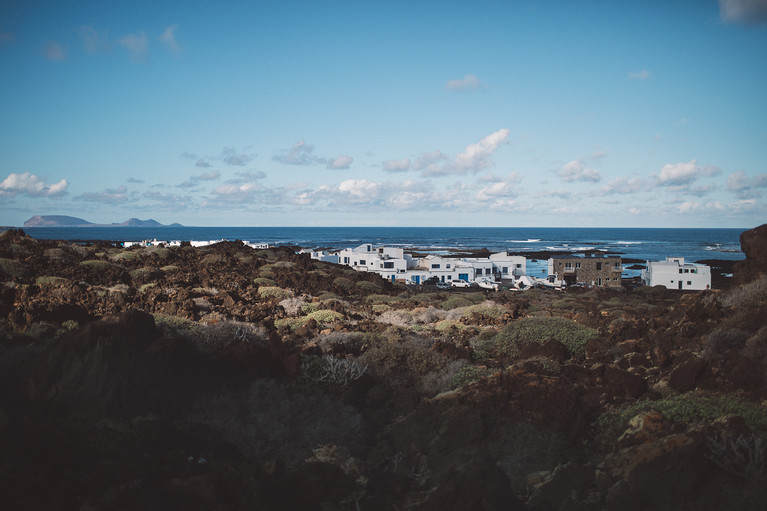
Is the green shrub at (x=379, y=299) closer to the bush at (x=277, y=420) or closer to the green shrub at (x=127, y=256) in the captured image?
the green shrub at (x=127, y=256)

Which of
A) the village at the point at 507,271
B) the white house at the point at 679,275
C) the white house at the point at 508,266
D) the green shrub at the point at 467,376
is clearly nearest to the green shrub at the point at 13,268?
the green shrub at the point at 467,376

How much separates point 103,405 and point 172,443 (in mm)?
1354

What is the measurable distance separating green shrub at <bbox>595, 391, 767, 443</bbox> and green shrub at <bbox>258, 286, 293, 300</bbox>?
592 inches

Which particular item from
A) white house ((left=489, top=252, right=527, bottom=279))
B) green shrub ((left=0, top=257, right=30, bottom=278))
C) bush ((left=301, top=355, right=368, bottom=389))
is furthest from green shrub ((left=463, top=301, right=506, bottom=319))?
white house ((left=489, top=252, right=527, bottom=279))

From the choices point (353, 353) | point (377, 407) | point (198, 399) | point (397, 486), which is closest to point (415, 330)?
point (353, 353)

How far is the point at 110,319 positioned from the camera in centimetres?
895

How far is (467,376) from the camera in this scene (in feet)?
32.7

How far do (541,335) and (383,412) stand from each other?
6.04 m

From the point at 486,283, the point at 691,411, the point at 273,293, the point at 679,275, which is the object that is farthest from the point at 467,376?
the point at 679,275

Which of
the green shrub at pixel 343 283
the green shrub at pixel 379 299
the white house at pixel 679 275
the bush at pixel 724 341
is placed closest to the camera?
the bush at pixel 724 341

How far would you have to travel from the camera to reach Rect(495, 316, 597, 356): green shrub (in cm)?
1262

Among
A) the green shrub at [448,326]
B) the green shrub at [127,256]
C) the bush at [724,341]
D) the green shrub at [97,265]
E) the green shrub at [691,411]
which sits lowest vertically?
the green shrub at [448,326]

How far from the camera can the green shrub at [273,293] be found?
2067 centimetres

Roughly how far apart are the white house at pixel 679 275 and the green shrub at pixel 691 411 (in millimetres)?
53516
